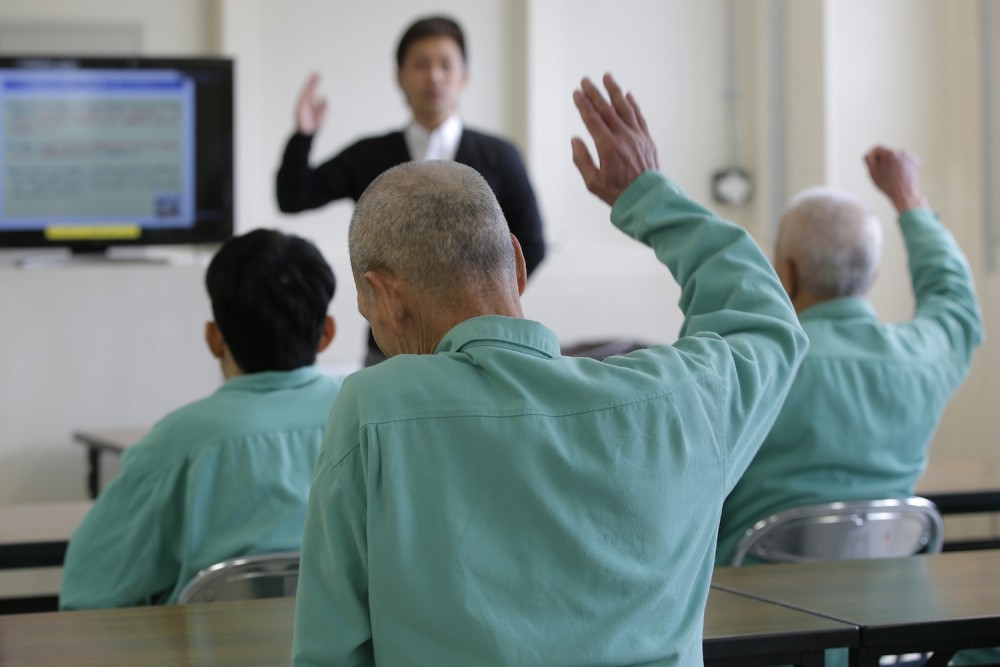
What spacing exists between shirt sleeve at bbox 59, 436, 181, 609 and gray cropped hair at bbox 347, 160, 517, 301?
2.76 ft

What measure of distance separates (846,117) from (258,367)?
399cm

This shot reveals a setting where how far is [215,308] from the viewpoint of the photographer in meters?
1.96

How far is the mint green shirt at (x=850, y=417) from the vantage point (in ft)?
7.39

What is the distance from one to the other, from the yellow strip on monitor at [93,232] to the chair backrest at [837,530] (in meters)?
2.15

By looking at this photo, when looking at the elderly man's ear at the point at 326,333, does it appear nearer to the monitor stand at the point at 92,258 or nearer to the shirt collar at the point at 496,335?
the shirt collar at the point at 496,335

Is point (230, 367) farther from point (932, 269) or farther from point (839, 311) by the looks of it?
point (932, 269)

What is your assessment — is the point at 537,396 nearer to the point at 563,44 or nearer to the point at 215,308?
the point at 215,308

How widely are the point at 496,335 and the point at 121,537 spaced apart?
0.96 metres

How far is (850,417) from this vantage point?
226 centimetres

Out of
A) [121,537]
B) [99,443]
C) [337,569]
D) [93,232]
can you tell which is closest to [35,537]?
[121,537]

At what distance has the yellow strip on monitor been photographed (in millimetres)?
3533

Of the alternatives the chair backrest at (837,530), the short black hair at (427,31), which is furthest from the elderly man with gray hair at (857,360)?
the short black hair at (427,31)

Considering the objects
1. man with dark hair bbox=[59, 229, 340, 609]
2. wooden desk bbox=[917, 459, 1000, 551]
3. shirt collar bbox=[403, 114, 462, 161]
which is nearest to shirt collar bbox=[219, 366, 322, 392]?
man with dark hair bbox=[59, 229, 340, 609]

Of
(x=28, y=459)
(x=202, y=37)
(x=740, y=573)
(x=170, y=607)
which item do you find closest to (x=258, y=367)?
(x=170, y=607)
